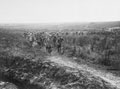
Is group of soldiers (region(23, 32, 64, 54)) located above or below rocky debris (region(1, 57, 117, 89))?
above

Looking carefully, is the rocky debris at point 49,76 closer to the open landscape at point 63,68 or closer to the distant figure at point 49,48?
the open landscape at point 63,68

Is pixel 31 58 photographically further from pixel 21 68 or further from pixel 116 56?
pixel 116 56

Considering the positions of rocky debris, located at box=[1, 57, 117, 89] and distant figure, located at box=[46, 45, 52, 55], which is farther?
distant figure, located at box=[46, 45, 52, 55]

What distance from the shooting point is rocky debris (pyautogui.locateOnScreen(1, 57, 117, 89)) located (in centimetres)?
1171

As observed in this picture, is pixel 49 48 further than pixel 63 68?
Yes

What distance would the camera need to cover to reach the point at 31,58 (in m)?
18.4

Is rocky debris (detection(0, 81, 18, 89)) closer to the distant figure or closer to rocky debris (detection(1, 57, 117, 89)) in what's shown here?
rocky debris (detection(1, 57, 117, 89))

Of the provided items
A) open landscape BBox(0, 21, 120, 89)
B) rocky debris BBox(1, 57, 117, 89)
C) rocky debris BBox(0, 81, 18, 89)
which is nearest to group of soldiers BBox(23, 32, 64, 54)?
open landscape BBox(0, 21, 120, 89)

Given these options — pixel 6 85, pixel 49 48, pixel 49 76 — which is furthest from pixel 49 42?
pixel 6 85

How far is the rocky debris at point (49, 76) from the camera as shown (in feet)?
38.4

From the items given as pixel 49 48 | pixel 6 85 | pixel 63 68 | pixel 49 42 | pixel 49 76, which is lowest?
pixel 6 85

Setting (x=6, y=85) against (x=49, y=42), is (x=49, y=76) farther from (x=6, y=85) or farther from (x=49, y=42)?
(x=49, y=42)

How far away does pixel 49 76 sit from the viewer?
539 inches

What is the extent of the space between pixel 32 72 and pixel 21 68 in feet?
6.08
